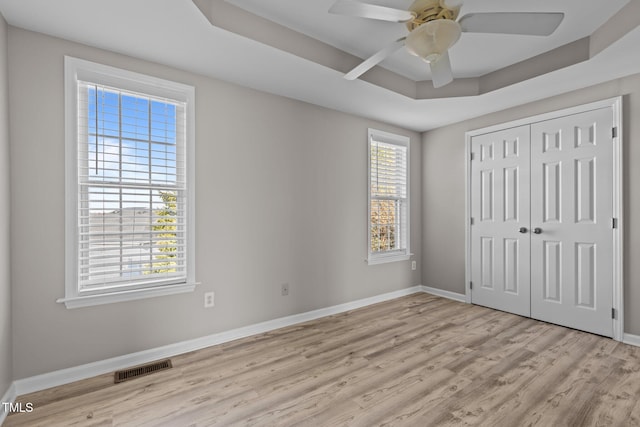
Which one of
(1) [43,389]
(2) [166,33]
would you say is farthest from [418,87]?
(1) [43,389]

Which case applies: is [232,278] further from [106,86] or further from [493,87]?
[493,87]

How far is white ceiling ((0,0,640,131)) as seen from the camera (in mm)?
1926

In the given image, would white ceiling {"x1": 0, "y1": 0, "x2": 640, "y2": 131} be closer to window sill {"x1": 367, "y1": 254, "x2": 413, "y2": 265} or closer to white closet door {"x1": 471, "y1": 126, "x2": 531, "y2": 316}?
white closet door {"x1": 471, "y1": 126, "x2": 531, "y2": 316}

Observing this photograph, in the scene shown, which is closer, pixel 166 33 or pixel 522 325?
pixel 166 33

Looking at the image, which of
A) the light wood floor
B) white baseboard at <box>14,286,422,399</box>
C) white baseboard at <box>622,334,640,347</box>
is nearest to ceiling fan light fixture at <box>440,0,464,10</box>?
the light wood floor

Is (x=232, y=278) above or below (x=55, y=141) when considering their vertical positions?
below

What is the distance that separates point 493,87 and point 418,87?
0.75 m

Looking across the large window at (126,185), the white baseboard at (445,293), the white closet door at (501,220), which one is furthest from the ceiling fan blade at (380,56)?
the white baseboard at (445,293)

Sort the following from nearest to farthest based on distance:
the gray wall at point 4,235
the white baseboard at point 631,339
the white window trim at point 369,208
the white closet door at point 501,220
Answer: the gray wall at point 4,235, the white baseboard at point 631,339, the white closet door at point 501,220, the white window trim at point 369,208

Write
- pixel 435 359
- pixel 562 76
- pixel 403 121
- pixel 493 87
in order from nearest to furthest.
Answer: pixel 435 359 → pixel 562 76 → pixel 493 87 → pixel 403 121

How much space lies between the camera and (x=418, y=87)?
11.1ft

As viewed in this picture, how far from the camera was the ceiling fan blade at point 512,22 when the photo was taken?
65.8 inches

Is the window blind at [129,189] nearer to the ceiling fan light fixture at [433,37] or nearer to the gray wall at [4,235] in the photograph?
the gray wall at [4,235]

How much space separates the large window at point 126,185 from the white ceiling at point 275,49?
0.27 metres
